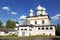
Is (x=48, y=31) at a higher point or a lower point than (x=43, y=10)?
lower

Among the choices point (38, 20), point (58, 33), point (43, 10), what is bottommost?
point (58, 33)

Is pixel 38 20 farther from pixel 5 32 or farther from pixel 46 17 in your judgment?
pixel 5 32

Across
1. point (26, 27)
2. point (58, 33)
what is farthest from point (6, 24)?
point (58, 33)

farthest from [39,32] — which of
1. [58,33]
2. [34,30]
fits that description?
[58,33]

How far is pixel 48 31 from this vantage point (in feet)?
218

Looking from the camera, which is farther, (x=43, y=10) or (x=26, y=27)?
(x=43, y=10)

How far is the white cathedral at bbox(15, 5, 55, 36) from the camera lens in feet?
220

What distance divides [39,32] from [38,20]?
954 cm

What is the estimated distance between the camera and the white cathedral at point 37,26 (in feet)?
220

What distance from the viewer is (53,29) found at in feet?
217

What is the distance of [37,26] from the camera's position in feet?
228

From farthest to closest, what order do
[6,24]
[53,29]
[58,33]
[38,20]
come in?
1. [6,24]
2. [38,20]
3. [58,33]
4. [53,29]

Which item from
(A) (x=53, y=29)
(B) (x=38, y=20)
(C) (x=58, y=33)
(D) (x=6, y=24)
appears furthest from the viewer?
(D) (x=6, y=24)

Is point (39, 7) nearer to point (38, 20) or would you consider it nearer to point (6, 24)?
point (38, 20)
